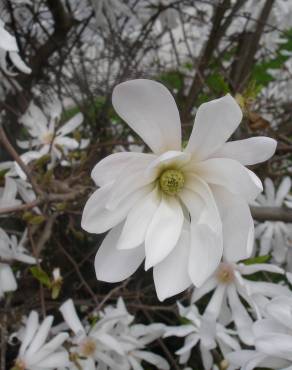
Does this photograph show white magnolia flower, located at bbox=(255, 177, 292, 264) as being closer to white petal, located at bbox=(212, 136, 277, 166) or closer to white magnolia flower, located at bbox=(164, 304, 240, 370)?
white magnolia flower, located at bbox=(164, 304, 240, 370)

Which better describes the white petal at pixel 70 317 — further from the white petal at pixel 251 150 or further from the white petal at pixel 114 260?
the white petal at pixel 251 150

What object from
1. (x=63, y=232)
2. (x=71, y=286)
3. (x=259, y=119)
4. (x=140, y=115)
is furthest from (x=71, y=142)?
(x=140, y=115)

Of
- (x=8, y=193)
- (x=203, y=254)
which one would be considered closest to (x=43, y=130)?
(x=8, y=193)

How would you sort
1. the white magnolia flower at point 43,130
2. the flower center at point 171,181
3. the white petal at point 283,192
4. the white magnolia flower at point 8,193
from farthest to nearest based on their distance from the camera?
the white petal at point 283,192 < the white magnolia flower at point 43,130 < the white magnolia flower at point 8,193 < the flower center at point 171,181

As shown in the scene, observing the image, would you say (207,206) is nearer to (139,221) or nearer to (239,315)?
(139,221)

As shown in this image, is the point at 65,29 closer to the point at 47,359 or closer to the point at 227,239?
the point at 47,359

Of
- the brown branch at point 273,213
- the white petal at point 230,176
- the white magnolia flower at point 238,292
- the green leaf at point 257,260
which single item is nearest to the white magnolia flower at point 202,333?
the white magnolia flower at point 238,292

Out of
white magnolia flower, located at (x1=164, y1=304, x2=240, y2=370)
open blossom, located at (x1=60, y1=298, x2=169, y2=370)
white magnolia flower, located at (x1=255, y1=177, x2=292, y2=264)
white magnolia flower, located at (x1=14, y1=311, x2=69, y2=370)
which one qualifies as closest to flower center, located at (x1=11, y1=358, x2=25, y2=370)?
white magnolia flower, located at (x1=14, y1=311, x2=69, y2=370)
